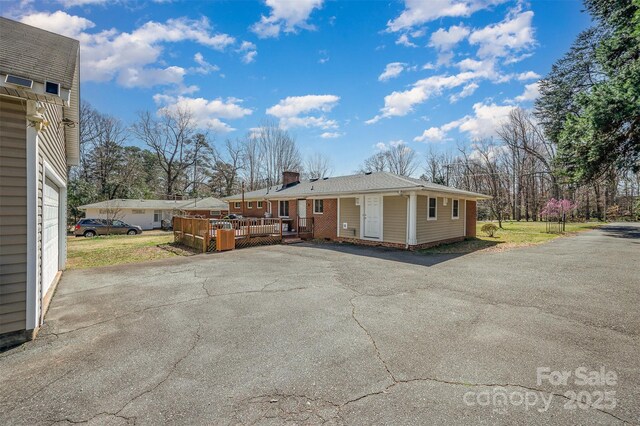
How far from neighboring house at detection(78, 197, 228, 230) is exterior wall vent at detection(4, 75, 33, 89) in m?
25.6

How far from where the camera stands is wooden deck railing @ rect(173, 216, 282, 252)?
11.4 metres

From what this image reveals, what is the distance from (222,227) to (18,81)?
8910mm

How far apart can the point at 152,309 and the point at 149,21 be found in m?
9.08

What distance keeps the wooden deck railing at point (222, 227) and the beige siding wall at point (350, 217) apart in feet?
10.7

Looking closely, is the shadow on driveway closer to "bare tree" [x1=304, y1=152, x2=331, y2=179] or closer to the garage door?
the garage door

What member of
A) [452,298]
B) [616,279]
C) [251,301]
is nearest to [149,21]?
[251,301]

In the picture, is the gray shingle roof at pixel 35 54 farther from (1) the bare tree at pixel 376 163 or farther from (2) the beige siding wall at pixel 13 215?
(1) the bare tree at pixel 376 163

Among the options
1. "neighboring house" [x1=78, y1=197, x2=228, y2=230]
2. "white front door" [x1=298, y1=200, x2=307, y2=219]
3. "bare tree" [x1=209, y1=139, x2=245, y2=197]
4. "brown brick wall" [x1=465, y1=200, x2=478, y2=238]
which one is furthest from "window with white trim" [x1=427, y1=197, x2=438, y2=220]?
"bare tree" [x1=209, y1=139, x2=245, y2=197]

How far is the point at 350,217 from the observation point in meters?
14.2

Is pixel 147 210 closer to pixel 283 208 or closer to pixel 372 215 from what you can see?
pixel 283 208

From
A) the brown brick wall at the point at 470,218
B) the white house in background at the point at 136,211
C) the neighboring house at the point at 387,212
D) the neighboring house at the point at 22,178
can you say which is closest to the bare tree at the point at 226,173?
the white house in background at the point at 136,211

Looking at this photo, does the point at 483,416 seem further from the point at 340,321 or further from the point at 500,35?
the point at 500,35

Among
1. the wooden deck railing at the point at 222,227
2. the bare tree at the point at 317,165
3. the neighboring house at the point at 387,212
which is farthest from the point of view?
the bare tree at the point at 317,165

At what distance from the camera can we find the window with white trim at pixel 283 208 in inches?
714
